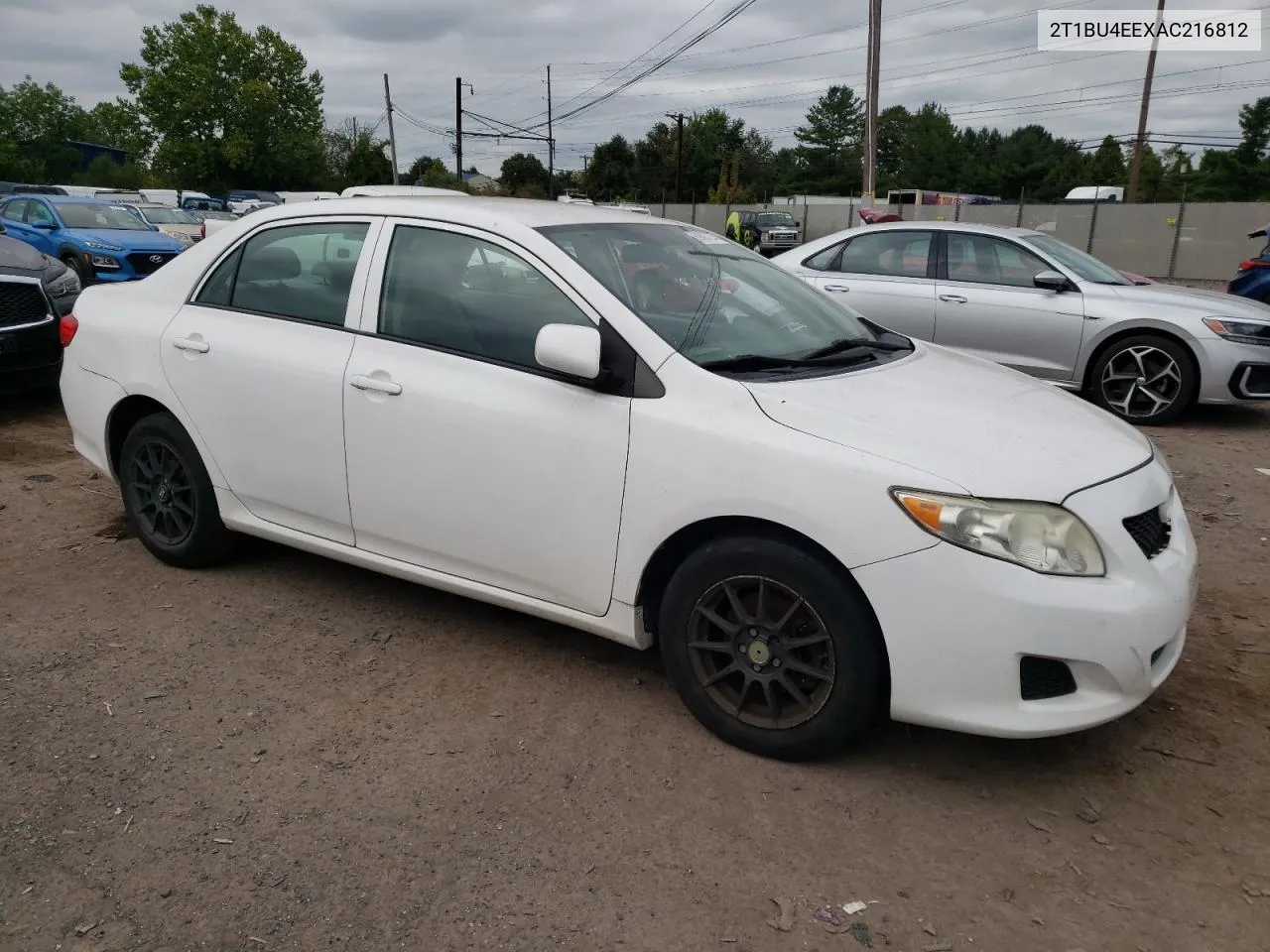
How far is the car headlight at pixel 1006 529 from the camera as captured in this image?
260 cm

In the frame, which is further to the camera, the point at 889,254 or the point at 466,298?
the point at 889,254

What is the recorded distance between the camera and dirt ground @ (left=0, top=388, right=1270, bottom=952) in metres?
2.38

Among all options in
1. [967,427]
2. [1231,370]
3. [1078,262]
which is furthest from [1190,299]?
[967,427]

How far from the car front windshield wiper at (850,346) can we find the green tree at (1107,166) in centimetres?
8171

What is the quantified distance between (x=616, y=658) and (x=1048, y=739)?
1.53 metres

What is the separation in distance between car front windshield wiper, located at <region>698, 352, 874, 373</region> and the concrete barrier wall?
2284 centimetres

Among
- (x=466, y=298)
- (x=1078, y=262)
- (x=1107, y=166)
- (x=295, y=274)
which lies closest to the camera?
(x=466, y=298)

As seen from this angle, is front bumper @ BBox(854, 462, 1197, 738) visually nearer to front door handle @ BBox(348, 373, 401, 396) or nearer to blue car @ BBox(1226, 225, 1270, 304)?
front door handle @ BBox(348, 373, 401, 396)

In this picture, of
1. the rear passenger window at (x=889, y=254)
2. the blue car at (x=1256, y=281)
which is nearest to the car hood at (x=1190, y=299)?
the rear passenger window at (x=889, y=254)

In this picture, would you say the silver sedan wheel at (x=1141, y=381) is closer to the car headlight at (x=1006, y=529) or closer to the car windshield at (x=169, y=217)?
the car headlight at (x=1006, y=529)

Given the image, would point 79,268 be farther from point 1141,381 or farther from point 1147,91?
point 1147,91

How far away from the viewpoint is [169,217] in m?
20.8

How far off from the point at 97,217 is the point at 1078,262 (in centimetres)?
1414

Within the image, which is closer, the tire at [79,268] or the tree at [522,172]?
the tire at [79,268]
